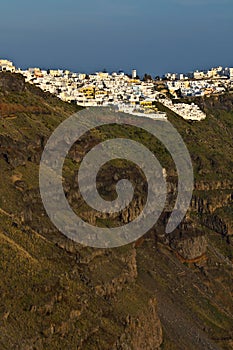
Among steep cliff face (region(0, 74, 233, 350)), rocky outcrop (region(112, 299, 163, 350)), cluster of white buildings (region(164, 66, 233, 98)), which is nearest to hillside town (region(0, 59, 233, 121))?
cluster of white buildings (region(164, 66, 233, 98))

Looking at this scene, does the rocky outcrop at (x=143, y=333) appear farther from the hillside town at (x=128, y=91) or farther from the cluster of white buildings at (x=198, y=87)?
the cluster of white buildings at (x=198, y=87)

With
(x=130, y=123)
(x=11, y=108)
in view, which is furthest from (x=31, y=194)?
(x=130, y=123)

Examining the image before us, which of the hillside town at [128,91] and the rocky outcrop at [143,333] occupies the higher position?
the hillside town at [128,91]

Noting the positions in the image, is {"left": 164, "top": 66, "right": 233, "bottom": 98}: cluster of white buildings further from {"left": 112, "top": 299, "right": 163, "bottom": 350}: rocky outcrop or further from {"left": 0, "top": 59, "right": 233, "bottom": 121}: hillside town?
{"left": 112, "top": 299, "right": 163, "bottom": 350}: rocky outcrop

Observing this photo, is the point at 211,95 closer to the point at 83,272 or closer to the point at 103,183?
the point at 103,183

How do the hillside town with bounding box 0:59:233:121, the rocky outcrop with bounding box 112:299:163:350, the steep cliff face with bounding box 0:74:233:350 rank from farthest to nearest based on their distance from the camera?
the hillside town with bounding box 0:59:233:121
the rocky outcrop with bounding box 112:299:163:350
the steep cliff face with bounding box 0:74:233:350

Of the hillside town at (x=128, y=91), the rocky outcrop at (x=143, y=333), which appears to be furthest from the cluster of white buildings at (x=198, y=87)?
the rocky outcrop at (x=143, y=333)
